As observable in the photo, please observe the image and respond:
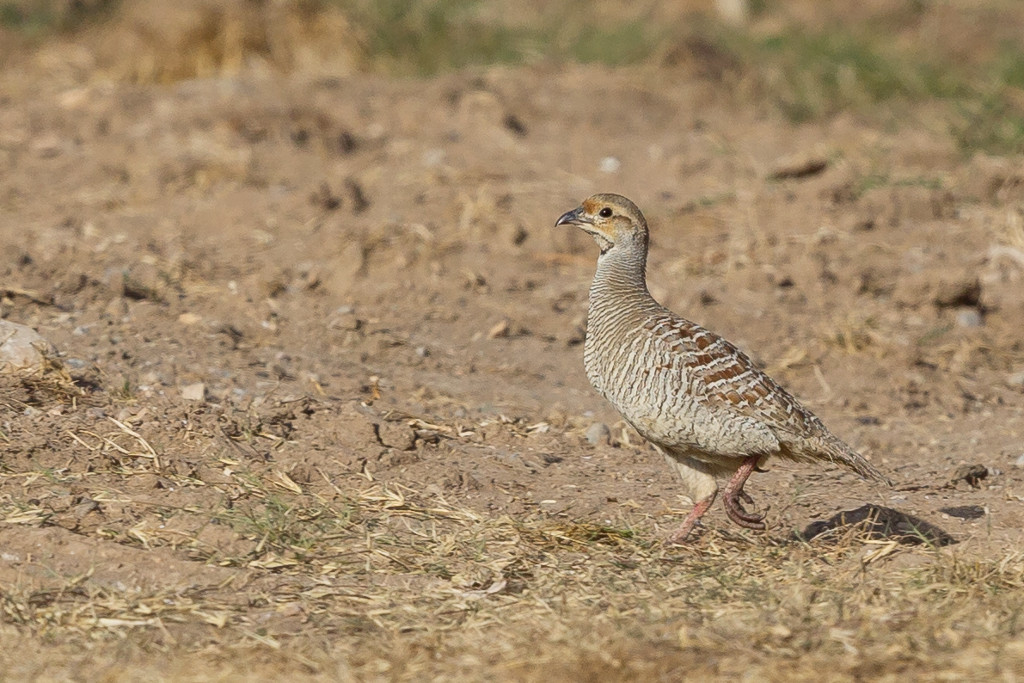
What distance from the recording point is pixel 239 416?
6.36 meters

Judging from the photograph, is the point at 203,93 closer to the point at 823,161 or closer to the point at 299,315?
the point at 299,315

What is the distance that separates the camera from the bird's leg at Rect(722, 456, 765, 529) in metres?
5.47

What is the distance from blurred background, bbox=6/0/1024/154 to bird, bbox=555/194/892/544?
654 cm


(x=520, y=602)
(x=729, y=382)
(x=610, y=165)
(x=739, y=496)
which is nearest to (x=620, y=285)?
(x=729, y=382)

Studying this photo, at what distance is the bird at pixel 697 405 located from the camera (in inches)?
210

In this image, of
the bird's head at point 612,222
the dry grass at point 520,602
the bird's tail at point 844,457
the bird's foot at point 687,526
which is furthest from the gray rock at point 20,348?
the bird's tail at point 844,457

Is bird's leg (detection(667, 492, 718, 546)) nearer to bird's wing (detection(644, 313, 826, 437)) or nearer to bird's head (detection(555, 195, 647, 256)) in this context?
bird's wing (detection(644, 313, 826, 437))

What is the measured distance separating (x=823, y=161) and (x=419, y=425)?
5.29 meters

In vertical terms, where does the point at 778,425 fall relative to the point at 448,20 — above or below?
below

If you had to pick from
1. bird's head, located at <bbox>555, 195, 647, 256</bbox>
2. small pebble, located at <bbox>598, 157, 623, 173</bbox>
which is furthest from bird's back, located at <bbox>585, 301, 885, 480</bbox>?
small pebble, located at <bbox>598, 157, 623, 173</bbox>

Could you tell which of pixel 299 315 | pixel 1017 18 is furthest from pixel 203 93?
pixel 1017 18

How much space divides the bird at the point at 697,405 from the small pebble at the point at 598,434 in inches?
43.5

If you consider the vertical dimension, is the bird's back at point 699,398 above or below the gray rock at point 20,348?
above

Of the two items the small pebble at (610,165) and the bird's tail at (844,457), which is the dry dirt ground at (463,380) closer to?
the small pebble at (610,165)
